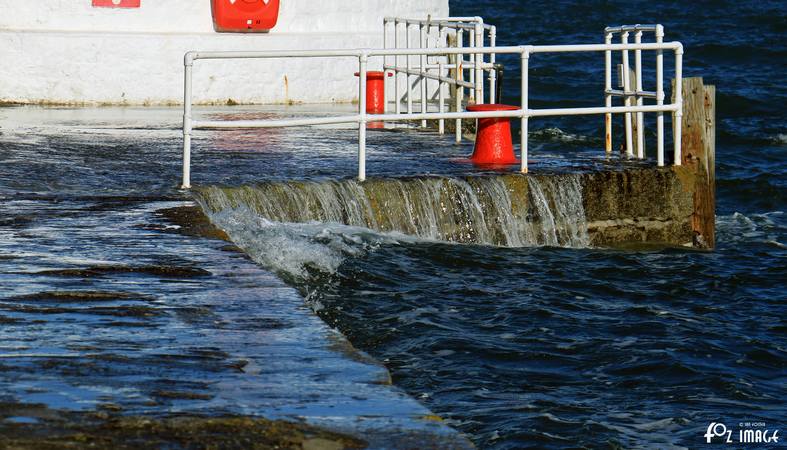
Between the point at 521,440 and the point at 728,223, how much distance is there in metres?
7.96

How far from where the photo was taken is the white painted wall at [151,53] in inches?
585

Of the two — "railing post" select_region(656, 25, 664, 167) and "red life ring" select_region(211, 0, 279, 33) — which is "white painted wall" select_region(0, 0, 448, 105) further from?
"railing post" select_region(656, 25, 664, 167)

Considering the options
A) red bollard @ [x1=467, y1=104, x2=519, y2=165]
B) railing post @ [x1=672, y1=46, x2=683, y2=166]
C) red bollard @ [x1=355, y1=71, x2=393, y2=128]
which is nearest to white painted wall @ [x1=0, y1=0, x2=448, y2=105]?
red bollard @ [x1=355, y1=71, x2=393, y2=128]

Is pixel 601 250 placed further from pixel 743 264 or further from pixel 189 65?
pixel 189 65

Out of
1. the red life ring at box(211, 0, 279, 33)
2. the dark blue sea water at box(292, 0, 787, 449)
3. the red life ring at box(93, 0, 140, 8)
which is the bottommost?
the dark blue sea water at box(292, 0, 787, 449)

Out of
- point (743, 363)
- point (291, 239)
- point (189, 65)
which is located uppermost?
point (189, 65)

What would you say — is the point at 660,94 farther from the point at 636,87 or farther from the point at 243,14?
the point at 243,14

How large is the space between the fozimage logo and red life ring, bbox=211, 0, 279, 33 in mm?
10126

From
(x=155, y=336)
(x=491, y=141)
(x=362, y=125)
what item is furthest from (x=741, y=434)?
(x=491, y=141)

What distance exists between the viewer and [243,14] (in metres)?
15.4

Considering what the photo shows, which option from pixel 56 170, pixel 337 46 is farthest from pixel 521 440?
pixel 337 46

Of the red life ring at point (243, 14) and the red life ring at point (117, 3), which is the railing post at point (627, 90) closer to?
the red life ring at point (243, 14)

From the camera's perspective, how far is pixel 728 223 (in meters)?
13.5

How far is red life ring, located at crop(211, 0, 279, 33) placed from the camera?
50.3 ft
